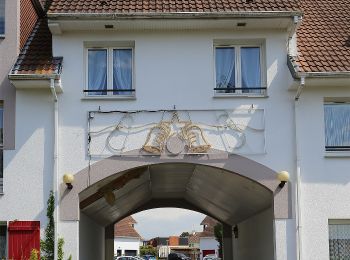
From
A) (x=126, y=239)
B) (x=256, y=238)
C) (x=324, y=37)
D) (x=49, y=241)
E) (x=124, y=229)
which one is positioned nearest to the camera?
(x=49, y=241)

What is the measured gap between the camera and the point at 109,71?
1917cm

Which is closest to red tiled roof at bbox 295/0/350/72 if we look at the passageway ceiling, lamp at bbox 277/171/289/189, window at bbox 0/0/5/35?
lamp at bbox 277/171/289/189

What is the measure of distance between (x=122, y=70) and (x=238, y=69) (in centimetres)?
300

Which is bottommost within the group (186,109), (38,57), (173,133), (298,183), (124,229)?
(124,229)

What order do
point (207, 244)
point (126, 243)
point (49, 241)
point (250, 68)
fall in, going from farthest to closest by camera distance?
point (207, 244) → point (126, 243) → point (250, 68) → point (49, 241)

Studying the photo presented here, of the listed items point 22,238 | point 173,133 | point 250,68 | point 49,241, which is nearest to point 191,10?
point 250,68

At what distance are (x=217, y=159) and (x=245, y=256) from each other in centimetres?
1022

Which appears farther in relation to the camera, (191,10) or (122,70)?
(122,70)

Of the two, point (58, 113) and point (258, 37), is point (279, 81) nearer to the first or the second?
point (258, 37)

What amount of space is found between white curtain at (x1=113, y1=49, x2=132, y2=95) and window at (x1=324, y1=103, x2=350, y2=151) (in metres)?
5.15

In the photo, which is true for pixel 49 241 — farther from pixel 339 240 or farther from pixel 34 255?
pixel 339 240

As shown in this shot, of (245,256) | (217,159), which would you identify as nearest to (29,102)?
(217,159)

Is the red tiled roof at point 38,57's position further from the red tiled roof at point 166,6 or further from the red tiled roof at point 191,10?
the red tiled roof at point 166,6

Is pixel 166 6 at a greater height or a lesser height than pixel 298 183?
greater
